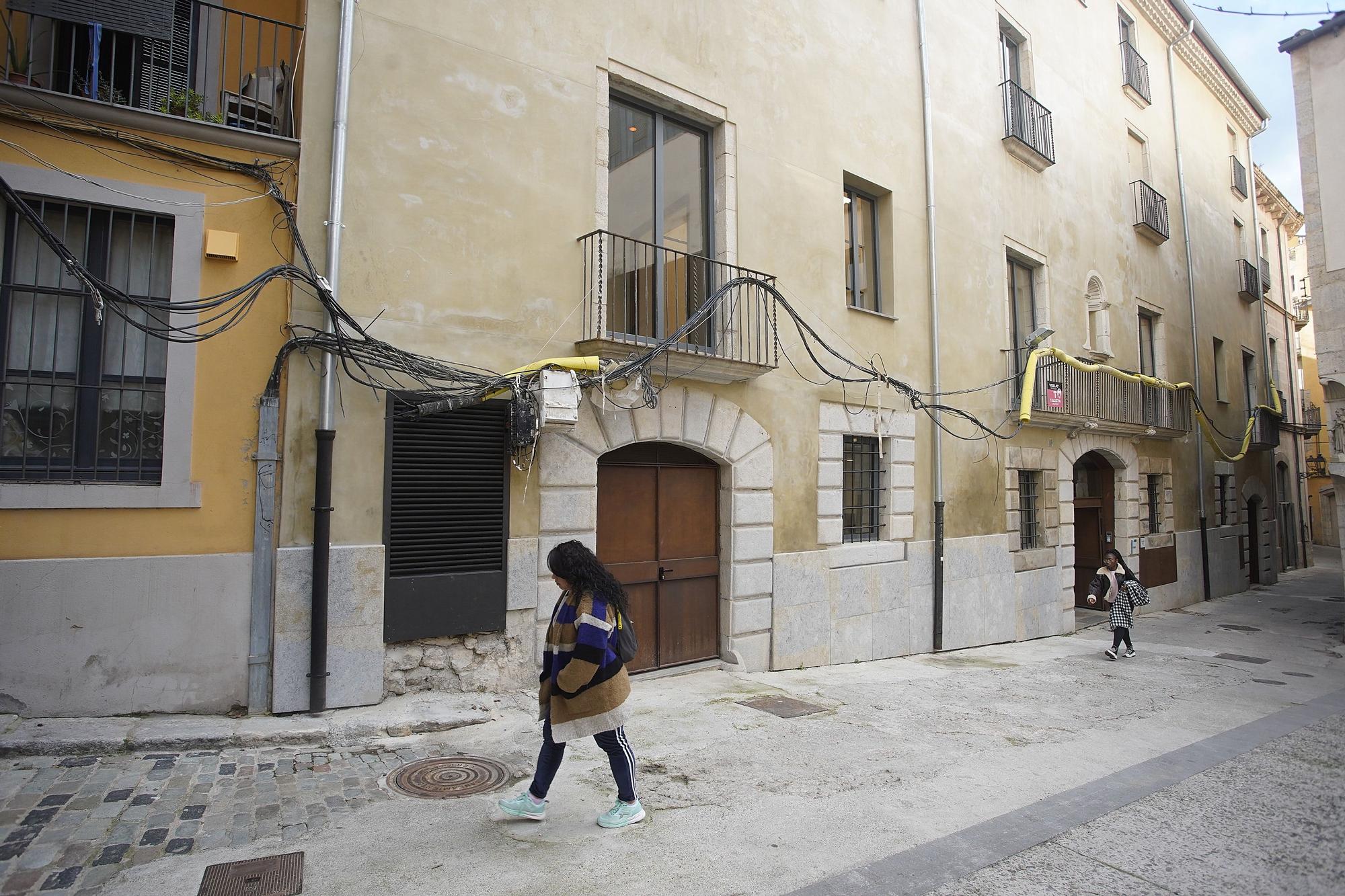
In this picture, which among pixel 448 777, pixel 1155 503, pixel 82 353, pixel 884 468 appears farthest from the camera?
pixel 1155 503

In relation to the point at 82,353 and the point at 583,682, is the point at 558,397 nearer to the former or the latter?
the point at 583,682

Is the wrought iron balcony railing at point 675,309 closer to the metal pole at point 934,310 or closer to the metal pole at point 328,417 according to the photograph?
the metal pole at point 328,417

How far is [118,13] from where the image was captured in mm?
5922

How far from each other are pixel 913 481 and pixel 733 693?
4676 mm

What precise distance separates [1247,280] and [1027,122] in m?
12.2

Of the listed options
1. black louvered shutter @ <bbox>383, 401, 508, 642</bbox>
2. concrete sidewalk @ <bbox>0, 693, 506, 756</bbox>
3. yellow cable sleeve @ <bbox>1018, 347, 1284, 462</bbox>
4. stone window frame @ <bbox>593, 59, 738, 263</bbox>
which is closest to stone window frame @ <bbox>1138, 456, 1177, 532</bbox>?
yellow cable sleeve @ <bbox>1018, 347, 1284, 462</bbox>

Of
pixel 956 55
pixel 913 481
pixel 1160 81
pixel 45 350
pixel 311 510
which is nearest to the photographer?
pixel 45 350

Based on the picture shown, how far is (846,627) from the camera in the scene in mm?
9586

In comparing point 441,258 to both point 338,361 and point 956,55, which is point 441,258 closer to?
point 338,361

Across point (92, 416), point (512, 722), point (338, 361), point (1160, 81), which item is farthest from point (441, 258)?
point (1160, 81)

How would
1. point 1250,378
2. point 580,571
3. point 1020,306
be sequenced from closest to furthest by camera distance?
point 580,571
point 1020,306
point 1250,378

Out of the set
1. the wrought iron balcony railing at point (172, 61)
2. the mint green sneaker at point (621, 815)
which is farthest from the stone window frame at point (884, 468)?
the wrought iron balcony railing at point (172, 61)

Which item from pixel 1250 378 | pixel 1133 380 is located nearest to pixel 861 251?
pixel 1133 380

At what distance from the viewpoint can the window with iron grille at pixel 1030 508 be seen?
43.8ft
